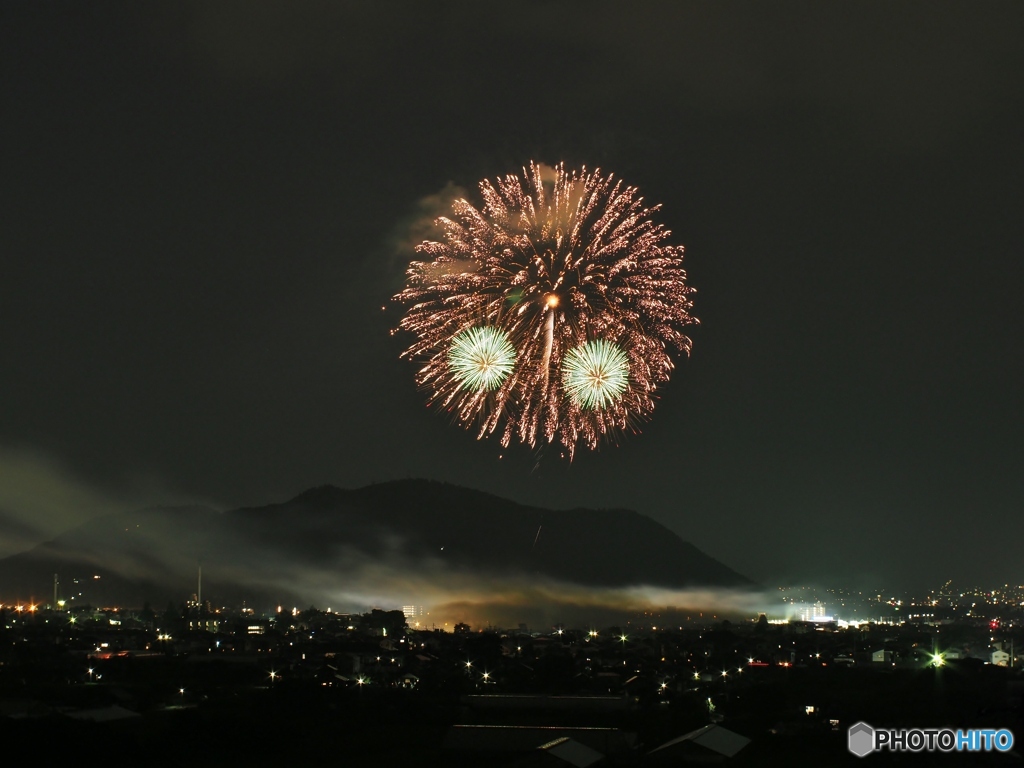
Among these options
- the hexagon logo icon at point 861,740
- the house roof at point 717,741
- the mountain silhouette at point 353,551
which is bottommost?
the house roof at point 717,741

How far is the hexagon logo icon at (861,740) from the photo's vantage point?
62.5ft

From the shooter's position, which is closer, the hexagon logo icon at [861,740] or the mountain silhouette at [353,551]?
the hexagon logo icon at [861,740]

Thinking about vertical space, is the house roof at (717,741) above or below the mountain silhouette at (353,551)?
below

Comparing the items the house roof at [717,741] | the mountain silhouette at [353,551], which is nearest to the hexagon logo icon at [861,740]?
the house roof at [717,741]

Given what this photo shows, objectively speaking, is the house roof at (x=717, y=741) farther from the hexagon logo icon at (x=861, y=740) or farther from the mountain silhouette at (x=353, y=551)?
the mountain silhouette at (x=353, y=551)

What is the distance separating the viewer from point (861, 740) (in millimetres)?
19484

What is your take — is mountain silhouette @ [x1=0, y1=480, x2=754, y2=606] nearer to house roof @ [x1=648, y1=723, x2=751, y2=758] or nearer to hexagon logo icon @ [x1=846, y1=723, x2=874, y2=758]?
house roof @ [x1=648, y1=723, x2=751, y2=758]

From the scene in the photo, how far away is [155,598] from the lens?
110 m

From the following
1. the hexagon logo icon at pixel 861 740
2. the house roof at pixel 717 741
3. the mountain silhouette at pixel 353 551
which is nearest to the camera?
the hexagon logo icon at pixel 861 740

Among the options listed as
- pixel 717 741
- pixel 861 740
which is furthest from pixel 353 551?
pixel 861 740

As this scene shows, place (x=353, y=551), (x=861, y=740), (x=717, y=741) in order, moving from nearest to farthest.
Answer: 1. (x=861, y=740)
2. (x=717, y=741)
3. (x=353, y=551)

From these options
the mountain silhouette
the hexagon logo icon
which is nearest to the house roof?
the hexagon logo icon

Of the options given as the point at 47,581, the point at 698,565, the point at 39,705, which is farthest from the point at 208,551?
the point at 39,705

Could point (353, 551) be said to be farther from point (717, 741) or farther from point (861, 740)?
point (861, 740)
